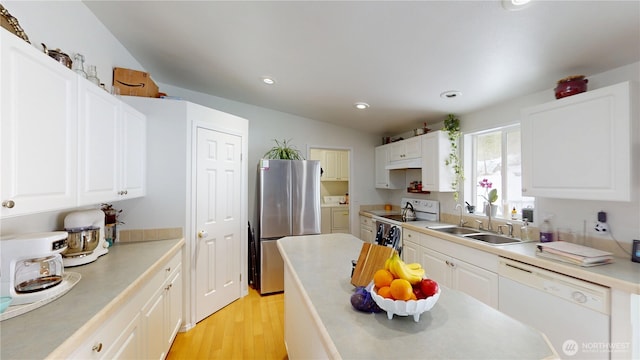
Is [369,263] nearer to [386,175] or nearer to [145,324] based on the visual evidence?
[145,324]

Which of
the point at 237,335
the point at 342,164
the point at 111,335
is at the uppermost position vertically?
the point at 342,164

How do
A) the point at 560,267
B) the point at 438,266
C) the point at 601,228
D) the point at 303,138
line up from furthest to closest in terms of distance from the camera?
the point at 303,138, the point at 438,266, the point at 601,228, the point at 560,267

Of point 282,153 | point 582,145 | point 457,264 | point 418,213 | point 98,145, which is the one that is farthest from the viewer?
point 418,213

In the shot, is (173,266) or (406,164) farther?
(406,164)

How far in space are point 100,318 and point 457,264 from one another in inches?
103

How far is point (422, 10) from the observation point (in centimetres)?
140

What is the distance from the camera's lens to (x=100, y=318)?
3.38 ft

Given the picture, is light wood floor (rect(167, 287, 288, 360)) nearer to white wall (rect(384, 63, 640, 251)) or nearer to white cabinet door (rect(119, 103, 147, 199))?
white cabinet door (rect(119, 103, 147, 199))

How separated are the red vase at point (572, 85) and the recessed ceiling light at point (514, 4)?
989 mm

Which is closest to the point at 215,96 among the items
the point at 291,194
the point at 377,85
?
the point at 291,194

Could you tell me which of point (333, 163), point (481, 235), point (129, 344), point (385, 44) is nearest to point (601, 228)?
point (481, 235)

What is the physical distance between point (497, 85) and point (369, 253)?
6.83 ft

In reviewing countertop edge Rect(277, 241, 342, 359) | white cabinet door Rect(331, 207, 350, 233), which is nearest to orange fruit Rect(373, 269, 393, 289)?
countertop edge Rect(277, 241, 342, 359)

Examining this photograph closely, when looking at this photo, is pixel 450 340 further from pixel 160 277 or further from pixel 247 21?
pixel 247 21
